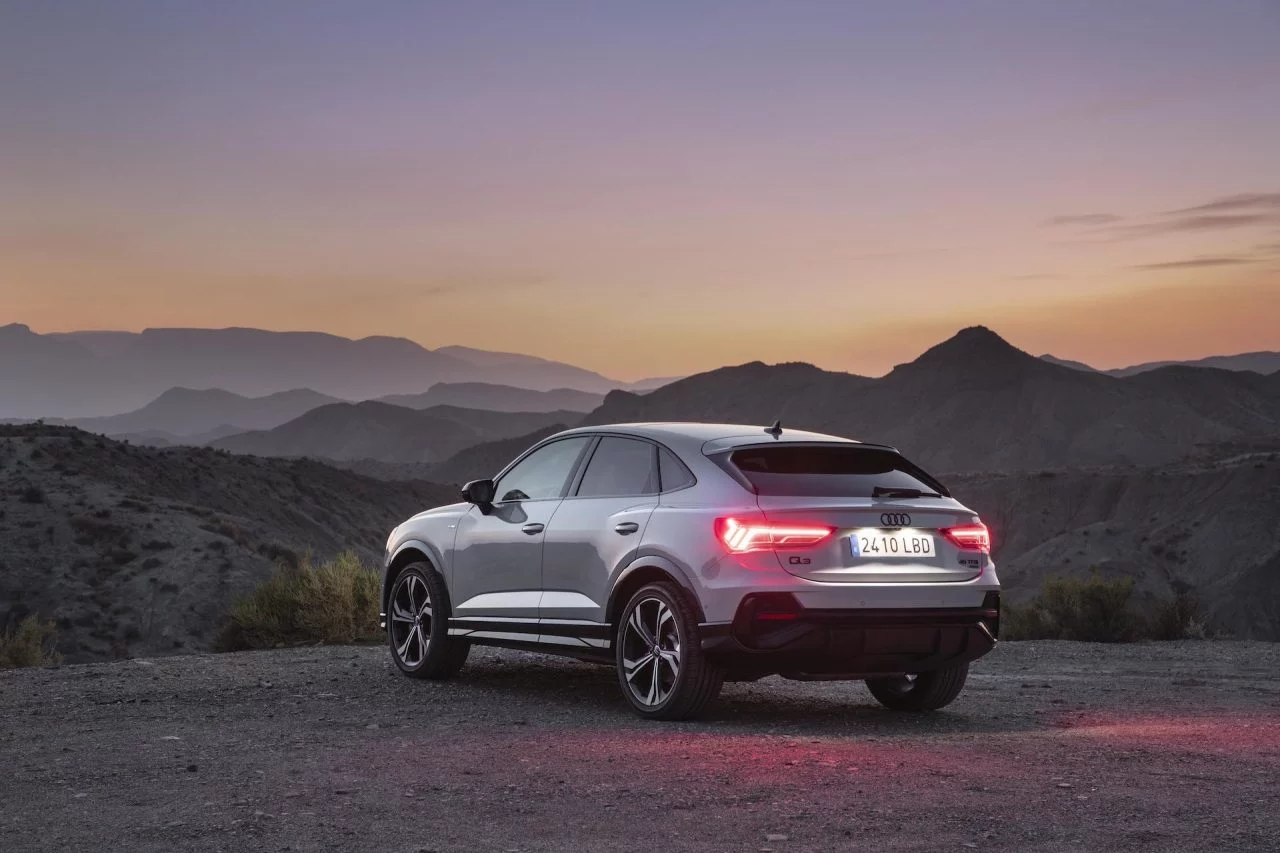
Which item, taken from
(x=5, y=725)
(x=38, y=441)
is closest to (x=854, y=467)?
(x=5, y=725)

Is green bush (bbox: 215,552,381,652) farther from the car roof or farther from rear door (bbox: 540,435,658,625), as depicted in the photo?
the car roof

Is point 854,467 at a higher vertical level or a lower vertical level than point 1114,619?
higher

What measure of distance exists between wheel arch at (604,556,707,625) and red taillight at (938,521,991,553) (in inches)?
59.7

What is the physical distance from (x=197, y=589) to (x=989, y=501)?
169 feet

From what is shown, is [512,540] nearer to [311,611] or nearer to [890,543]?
[890,543]

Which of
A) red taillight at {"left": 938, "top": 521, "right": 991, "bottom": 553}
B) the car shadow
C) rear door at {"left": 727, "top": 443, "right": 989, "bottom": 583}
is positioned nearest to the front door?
the car shadow

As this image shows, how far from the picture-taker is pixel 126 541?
48281 millimetres

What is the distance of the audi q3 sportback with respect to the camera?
26.5ft

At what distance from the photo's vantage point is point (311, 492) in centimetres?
7812

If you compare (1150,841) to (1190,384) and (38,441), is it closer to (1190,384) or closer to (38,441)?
(38,441)

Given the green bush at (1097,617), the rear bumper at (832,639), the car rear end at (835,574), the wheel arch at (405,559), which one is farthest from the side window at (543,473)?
the green bush at (1097,617)

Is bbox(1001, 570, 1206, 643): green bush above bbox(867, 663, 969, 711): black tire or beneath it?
beneath

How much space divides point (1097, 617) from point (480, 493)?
12.6 meters

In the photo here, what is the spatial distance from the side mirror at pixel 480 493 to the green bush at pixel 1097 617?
10.8 meters
